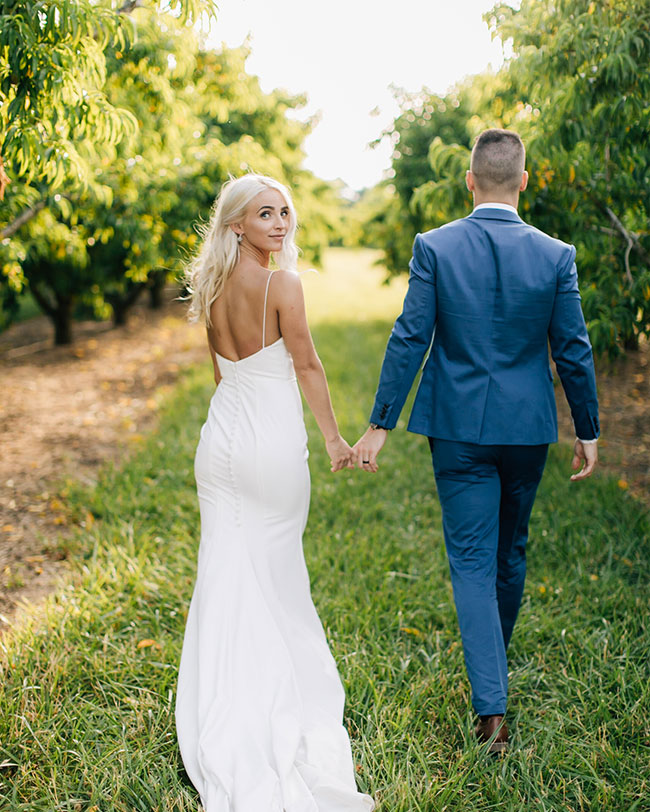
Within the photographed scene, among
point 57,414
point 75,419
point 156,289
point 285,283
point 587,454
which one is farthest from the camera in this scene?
point 156,289

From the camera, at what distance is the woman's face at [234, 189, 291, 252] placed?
291cm

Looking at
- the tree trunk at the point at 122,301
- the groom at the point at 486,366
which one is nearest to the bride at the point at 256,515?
the groom at the point at 486,366

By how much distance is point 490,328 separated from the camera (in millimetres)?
2838

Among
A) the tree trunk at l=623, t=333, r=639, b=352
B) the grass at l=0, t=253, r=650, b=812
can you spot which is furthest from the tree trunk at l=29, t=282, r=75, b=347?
the tree trunk at l=623, t=333, r=639, b=352

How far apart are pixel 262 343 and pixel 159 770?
5.64 ft

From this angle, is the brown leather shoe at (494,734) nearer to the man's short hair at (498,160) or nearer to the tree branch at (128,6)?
the man's short hair at (498,160)

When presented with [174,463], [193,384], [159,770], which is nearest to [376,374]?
[193,384]

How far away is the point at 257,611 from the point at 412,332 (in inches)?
51.4

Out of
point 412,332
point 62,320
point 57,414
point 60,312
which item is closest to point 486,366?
point 412,332

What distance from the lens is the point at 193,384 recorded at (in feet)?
31.7

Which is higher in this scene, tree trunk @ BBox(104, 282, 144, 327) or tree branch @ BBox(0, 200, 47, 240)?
tree branch @ BBox(0, 200, 47, 240)

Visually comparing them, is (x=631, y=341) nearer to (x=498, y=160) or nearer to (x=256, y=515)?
(x=498, y=160)

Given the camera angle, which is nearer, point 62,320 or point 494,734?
point 494,734

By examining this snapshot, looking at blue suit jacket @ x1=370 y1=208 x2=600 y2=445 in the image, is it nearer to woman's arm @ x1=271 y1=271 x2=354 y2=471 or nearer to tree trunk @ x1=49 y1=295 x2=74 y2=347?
woman's arm @ x1=271 y1=271 x2=354 y2=471
